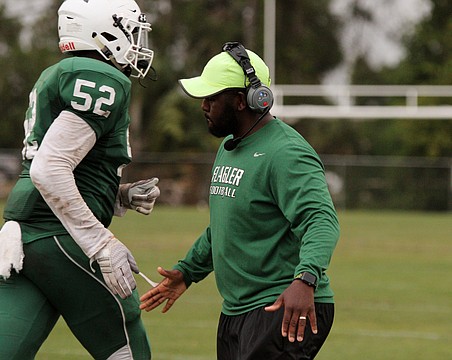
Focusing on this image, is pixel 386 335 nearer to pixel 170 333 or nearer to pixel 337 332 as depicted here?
pixel 337 332

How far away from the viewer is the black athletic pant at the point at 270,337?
4238 millimetres

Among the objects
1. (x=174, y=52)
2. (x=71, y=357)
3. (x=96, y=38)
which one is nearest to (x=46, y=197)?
(x=96, y=38)

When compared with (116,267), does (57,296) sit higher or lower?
lower

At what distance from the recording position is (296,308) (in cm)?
396

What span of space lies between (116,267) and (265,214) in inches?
23.8

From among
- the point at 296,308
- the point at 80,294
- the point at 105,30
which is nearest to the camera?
the point at 296,308

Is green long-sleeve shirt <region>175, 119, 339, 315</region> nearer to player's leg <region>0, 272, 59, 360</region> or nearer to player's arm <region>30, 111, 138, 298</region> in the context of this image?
player's arm <region>30, 111, 138, 298</region>

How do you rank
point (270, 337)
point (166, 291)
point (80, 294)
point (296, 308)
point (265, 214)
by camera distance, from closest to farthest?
point (296, 308)
point (270, 337)
point (265, 214)
point (80, 294)
point (166, 291)

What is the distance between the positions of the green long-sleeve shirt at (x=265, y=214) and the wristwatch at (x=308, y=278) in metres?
0.16

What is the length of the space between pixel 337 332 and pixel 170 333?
48.8 inches

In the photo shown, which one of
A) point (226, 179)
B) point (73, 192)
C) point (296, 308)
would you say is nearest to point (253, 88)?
point (226, 179)

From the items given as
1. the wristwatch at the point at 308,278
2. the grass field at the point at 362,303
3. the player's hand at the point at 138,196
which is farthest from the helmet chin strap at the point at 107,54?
the grass field at the point at 362,303

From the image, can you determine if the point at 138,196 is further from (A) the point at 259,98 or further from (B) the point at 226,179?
(A) the point at 259,98

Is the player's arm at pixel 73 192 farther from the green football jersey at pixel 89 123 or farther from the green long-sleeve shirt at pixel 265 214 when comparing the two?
the green long-sleeve shirt at pixel 265 214
